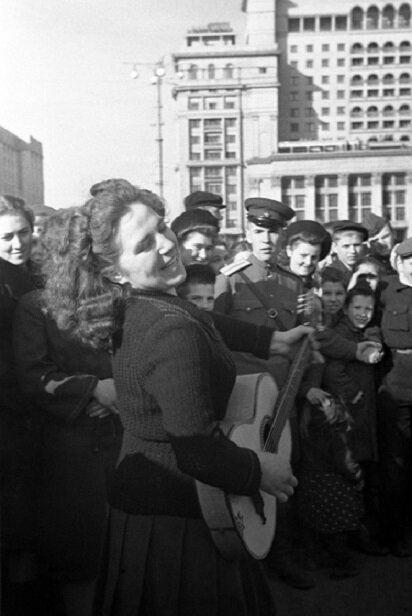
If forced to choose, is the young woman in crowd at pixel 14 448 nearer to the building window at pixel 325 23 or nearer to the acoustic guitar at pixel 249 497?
the acoustic guitar at pixel 249 497

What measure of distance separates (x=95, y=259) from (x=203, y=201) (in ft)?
2.56

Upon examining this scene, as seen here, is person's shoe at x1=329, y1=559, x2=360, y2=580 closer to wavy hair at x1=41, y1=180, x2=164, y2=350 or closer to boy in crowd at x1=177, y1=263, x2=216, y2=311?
boy in crowd at x1=177, y1=263, x2=216, y2=311

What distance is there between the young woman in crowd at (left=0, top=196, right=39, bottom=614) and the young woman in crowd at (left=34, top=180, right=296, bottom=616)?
56 centimetres

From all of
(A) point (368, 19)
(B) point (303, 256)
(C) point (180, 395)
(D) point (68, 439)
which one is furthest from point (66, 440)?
(A) point (368, 19)

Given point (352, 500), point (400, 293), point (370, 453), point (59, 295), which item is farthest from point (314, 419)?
point (59, 295)

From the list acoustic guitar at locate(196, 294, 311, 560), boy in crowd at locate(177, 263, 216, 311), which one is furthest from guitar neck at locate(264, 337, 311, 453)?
boy in crowd at locate(177, 263, 216, 311)

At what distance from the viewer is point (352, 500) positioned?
2.61 metres

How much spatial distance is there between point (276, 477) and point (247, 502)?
11cm

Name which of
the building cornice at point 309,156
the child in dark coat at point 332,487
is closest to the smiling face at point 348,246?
the building cornice at point 309,156

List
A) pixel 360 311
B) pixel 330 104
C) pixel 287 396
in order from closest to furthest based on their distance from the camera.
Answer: pixel 287 396 → pixel 330 104 → pixel 360 311

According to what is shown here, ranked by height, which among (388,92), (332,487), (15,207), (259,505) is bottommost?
(332,487)

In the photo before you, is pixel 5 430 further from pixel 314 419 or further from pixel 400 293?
pixel 400 293

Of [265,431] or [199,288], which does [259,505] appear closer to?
[265,431]

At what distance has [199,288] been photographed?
2.29 metres
